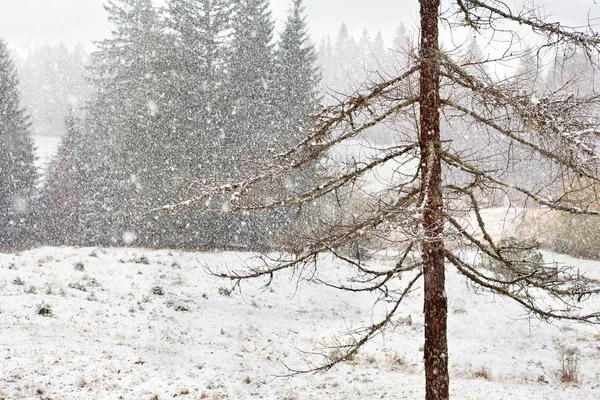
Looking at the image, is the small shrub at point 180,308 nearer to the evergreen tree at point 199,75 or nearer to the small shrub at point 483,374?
the small shrub at point 483,374

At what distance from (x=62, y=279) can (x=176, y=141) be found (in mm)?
12851

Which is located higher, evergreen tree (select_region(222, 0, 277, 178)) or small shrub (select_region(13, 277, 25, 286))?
evergreen tree (select_region(222, 0, 277, 178))

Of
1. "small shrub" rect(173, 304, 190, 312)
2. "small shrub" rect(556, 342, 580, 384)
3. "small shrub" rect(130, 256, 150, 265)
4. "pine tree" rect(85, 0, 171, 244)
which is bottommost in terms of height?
"small shrub" rect(556, 342, 580, 384)

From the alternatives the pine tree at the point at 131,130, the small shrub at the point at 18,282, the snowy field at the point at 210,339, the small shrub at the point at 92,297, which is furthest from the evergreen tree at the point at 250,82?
the small shrub at the point at 18,282

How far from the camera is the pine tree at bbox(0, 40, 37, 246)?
102 ft

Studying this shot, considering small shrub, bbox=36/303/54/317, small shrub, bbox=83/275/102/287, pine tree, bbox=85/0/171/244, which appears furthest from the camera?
pine tree, bbox=85/0/171/244

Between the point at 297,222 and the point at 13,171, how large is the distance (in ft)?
70.4

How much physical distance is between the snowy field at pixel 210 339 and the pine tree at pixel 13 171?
14.4 m

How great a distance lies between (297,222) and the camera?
23.6 meters

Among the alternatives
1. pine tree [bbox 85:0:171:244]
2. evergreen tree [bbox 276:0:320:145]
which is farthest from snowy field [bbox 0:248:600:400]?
evergreen tree [bbox 276:0:320:145]

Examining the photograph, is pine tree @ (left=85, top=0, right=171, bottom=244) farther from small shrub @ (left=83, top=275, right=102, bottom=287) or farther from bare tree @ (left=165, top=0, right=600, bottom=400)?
bare tree @ (left=165, top=0, right=600, bottom=400)

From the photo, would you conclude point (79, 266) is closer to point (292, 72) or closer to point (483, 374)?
point (483, 374)

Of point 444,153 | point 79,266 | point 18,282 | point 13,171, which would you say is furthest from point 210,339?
point 13,171

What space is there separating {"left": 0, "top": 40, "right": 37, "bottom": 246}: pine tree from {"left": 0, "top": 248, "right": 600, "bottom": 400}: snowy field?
14390 mm
